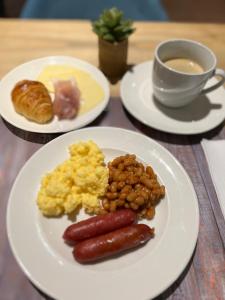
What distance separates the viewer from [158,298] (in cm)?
81

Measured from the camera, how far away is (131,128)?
121cm

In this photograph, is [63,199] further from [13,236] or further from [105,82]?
[105,82]

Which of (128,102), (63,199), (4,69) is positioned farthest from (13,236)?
(4,69)

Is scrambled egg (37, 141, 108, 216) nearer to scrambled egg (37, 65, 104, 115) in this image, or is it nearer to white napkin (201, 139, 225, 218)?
scrambled egg (37, 65, 104, 115)

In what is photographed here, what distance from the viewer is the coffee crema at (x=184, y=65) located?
1.21 metres

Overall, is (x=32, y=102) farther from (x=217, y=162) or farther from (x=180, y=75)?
(x=217, y=162)

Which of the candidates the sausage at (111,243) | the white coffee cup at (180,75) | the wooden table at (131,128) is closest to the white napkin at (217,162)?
the wooden table at (131,128)

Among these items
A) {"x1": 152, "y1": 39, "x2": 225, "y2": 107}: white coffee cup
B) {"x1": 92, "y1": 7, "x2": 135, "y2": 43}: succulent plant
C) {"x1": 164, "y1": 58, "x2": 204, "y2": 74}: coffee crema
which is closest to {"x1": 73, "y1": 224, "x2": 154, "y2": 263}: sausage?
{"x1": 152, "y1": 39, "x2": 225, "y2": 107}: white coffee cup

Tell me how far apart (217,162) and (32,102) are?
66cm

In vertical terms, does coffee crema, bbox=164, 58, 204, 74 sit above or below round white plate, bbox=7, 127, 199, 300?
above

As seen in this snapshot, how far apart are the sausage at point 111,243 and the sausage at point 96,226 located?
0.02 meters

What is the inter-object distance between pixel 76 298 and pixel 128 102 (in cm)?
72

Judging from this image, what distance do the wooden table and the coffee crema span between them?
232mm

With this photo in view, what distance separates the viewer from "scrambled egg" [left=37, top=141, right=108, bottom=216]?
0.90m
